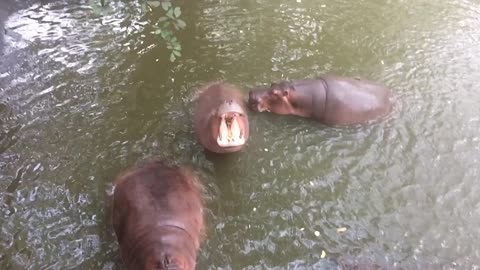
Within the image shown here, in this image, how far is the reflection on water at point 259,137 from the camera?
414cm

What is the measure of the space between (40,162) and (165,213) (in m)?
1.33

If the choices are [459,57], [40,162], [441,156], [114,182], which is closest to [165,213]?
[114,182]

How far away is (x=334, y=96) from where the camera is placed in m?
5.13

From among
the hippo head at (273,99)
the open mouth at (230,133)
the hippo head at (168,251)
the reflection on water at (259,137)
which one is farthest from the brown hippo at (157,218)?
the hippo head at (273,99)

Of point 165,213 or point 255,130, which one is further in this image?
point 255,130

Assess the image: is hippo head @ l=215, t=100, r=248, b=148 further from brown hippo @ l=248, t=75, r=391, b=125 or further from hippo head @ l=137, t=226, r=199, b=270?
hippo head @ l=137, t=226, r=199, b=270

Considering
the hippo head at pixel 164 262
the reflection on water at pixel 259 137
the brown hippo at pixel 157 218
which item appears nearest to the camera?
the hippo head at pixel 164 262

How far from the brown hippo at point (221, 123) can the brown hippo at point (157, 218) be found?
0.45 meters

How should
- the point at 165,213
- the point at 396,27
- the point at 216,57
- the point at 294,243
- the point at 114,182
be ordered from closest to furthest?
the point at 165,213 → the point at 294,243 → the point at 114,182 → the point at 216,57 → the point at 396,27

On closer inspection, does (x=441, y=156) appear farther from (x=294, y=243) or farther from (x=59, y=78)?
(x=59, y=78)

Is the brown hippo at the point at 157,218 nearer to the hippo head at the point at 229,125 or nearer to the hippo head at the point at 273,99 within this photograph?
the hippo head at the point at 229,125

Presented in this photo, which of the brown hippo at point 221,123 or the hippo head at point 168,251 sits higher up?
the brown hippo at point 221,123

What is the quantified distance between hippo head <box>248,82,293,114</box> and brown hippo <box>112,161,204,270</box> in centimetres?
116

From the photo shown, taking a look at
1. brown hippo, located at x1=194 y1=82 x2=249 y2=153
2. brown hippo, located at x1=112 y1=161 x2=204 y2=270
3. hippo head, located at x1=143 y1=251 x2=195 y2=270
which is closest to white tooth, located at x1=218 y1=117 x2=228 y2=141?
brown hippo, located at x1=194 y1=82 x2=249 y2=153
